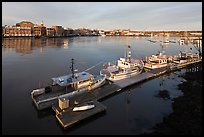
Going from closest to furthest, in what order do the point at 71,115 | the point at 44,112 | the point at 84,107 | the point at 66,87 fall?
the point at 71,115 < the point at 84,107 < the point at 44,112 < the point at 66,87

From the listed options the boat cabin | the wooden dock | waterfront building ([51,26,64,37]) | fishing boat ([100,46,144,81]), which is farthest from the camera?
waterfront building ([51,26,64,37])

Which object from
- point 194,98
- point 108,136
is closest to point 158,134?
point 108,136

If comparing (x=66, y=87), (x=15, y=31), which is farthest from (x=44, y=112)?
(x=15, y=31)

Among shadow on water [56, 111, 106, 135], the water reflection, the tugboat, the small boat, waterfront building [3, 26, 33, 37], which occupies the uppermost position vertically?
waterfront building [3, 26, 33, 37]

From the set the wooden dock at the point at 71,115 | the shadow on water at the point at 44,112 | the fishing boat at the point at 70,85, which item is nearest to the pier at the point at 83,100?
the wooden dock at the point at 71,115

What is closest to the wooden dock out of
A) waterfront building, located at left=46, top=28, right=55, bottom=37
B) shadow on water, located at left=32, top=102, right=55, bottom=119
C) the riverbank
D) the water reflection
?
shadow on water, located at left=32, top=102, right=55, bottom=119

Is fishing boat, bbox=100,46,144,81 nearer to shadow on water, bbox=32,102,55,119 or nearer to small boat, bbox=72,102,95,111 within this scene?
small boat, bbox=72,102,95,111

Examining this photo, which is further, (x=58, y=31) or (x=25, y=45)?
(x=58, y=31)

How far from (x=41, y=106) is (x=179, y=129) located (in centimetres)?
1404

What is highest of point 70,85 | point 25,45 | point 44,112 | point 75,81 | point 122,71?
point 25,45

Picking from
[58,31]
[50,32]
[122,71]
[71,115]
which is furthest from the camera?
[58,31]

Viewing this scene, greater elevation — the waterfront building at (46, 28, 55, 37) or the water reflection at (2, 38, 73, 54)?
the waterfront building at (46, 28, 55, 37)

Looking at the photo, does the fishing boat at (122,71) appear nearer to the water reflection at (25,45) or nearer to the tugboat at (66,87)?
the tugboat at (66,87)

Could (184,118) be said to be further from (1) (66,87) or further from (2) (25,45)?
(2) (25,45)
